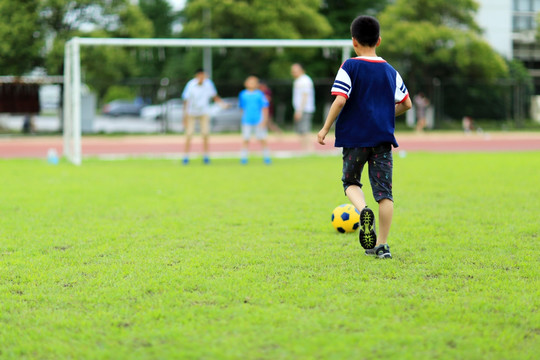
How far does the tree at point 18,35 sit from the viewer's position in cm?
2511

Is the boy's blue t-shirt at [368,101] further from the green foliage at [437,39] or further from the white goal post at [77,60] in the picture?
the green foliage at [437,39]

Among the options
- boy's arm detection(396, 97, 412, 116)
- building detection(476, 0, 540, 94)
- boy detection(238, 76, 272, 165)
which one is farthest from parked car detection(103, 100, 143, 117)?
boy's arm detection(396, 97, 412, 116)

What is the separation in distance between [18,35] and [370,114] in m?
23.1

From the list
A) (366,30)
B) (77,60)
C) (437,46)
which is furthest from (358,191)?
(437,46)

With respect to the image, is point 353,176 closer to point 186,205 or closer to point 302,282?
point 302,282

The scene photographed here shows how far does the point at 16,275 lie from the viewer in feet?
15.0

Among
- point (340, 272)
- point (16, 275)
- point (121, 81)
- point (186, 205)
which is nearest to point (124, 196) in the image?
point (186, 205)

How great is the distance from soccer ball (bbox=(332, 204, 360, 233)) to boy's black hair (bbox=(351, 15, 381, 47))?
5.66 feet

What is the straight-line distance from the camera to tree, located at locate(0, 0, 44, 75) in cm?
2511

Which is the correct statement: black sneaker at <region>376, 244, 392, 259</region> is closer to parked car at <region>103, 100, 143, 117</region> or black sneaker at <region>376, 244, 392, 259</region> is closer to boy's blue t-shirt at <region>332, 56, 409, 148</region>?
boy's blue t-shirt at <region>332, 56, 409, 148</region>

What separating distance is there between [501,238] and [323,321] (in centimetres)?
288

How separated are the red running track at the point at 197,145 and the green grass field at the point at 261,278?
9655 mm

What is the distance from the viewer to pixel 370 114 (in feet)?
16.9

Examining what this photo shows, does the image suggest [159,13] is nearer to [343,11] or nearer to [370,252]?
[343,11]
